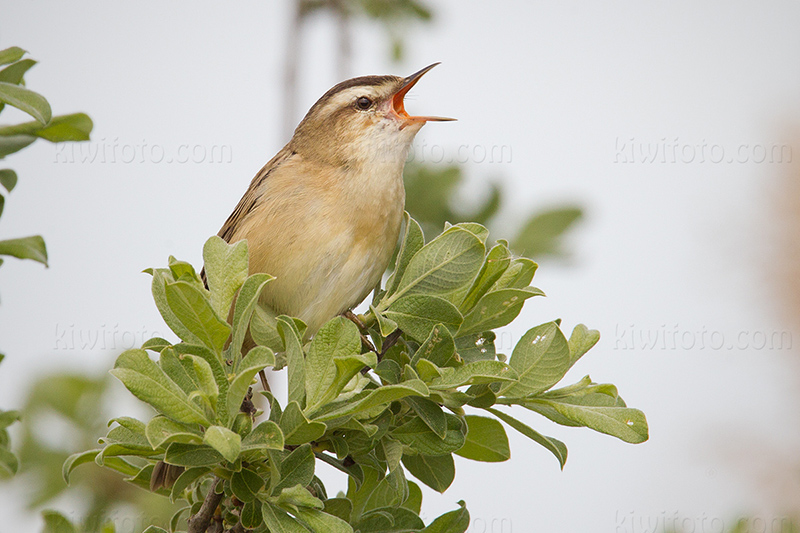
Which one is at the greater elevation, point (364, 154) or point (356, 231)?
point (364, 154)

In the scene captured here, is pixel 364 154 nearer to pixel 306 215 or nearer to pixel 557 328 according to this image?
pixel 306 215

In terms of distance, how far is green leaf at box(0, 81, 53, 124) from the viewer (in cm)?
166

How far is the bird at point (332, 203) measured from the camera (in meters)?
2.28

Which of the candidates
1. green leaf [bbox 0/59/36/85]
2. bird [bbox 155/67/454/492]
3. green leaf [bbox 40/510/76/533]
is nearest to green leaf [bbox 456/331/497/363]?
bird [bbox 155/67/454/492]

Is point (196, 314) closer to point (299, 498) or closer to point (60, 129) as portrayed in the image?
point (299, 498)

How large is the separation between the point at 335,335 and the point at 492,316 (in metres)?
0.35

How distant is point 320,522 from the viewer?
1272mm

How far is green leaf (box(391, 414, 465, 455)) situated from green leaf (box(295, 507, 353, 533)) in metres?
0.20

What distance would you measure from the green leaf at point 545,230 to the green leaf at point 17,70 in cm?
192

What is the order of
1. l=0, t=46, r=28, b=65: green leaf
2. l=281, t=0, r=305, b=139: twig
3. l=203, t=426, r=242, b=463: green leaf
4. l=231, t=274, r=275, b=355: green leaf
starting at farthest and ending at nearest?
l=281, t=0, r=305, b=139: twig, l=0, t=46, r=28, b=65: green leaf, l=231, t=274, r=275, b=355: green leaf, l=203, t=426, r=242, b=463: green leaf

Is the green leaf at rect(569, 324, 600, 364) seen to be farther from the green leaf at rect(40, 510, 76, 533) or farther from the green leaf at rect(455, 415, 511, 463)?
the green leaf at rect(40, 510, 76, 533)

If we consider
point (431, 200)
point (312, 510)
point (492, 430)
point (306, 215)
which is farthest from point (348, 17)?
point (312, 510)

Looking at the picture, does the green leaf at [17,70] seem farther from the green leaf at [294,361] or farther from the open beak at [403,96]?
the open beak at [403,96]

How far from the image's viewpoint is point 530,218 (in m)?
3.18
